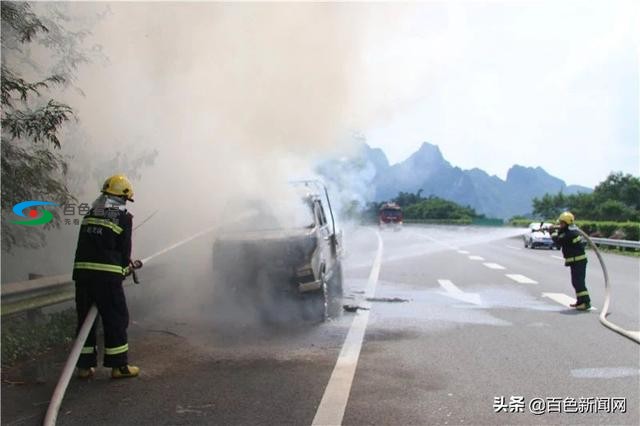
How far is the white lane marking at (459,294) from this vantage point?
9469 mm

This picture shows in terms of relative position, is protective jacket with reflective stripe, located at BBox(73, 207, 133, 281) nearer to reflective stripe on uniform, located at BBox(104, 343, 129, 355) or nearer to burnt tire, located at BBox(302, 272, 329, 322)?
reflective stripe on uniform, located at BBox(104, 343, 129, 355)

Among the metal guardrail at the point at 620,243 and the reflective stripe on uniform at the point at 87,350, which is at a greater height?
the metal guardrail at the point at 620,243

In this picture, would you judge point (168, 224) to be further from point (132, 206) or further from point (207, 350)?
point (207, 350)

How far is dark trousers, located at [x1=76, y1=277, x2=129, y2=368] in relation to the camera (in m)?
4.90

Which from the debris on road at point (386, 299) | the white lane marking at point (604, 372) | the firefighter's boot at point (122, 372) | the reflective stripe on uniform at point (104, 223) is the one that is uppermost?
the reflective stripe on uniform at point (104, 223)

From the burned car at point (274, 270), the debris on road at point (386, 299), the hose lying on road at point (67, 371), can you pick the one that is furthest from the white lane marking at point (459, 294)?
the hose lying on road at point (67, 371)

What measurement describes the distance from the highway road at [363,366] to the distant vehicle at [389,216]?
4123cm

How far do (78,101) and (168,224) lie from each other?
2.80m

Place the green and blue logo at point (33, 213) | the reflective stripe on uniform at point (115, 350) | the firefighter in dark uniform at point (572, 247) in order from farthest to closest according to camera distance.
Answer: the firefighter in dark uniform at point (572, 247) → the green and blue logo at point (33, 213) → the reflective stripe on uniform at point (115, 350)

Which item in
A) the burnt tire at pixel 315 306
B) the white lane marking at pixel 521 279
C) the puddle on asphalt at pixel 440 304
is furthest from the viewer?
the white lane marking at pixel 521 279

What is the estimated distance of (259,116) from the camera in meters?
10.8

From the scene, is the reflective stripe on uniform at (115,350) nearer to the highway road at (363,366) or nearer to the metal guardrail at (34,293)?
the highway road at (363,366)

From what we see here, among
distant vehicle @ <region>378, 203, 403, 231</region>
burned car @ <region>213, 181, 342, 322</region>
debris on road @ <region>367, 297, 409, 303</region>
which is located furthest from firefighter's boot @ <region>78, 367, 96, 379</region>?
distant vehicle @ <region>378, 203, 403, 231</region>

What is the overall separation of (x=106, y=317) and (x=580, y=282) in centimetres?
683
